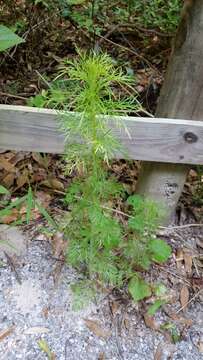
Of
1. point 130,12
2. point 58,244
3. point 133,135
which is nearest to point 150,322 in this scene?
point 58,244

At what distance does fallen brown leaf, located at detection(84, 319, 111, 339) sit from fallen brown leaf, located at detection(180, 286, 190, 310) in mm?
354

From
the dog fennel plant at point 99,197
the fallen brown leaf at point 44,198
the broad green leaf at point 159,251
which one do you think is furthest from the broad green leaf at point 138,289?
the fallen brown leaf at point 44,198

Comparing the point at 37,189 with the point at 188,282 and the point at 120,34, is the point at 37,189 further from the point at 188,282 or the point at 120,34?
the point at 120,34

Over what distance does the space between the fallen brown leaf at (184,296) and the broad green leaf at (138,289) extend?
0.17 meters

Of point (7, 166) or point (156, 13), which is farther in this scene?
point (156, 13)

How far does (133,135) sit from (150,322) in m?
0.76

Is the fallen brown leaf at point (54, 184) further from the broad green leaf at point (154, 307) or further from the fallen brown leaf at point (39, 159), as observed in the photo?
the broad green leaf at point (154, 307)

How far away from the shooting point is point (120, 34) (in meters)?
2.75

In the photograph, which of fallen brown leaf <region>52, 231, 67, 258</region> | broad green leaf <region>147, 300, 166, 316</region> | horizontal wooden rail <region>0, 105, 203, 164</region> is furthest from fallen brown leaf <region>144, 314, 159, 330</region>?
horizontal wooden rail <region>0, 105, 203, 164</region>

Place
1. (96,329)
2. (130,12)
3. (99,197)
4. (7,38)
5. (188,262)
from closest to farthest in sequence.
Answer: (7,38) < (99,197) < (96,329) < (188,262) < (130,12)

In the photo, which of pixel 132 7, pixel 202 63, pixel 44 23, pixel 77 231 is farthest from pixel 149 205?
pixel 132 7

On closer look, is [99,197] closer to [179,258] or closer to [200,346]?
Answer: [179,258]

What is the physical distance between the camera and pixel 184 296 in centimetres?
180

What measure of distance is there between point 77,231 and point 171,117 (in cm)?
58
